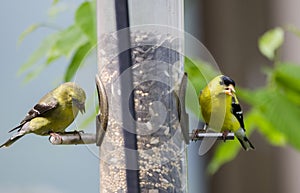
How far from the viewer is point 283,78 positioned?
6.62ft

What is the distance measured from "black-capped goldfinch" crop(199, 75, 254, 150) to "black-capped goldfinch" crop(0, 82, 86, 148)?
27 centimetres

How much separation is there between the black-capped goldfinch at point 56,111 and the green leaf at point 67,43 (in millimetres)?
266

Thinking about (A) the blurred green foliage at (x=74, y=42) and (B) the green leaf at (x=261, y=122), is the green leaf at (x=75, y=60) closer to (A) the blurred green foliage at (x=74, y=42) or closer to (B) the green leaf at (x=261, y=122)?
(A) the blurred green foliage at (x=74, y=42)

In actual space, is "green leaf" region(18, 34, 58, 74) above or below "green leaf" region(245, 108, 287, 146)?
above

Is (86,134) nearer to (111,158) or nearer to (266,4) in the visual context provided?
(111,158)

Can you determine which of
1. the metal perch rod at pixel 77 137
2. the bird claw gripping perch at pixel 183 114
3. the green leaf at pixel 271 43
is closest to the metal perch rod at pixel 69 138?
the metal perch rod at pixel 77 137

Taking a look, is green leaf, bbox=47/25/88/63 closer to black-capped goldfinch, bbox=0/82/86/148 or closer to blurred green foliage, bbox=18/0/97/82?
blurred green foliage, bbox=18/0/97/82

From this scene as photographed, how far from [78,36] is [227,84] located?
0.48 m

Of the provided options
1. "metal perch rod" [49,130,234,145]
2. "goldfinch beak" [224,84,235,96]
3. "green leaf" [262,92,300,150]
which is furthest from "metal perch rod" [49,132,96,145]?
"green leaf" [262,92,300,150]

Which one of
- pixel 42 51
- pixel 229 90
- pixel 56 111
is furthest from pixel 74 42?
pixel 229 90

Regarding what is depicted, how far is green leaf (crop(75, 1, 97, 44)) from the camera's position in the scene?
1818mm

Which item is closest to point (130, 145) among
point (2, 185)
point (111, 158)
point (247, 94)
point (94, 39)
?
point (111, 158)

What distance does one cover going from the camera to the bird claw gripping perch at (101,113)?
1.62 metres

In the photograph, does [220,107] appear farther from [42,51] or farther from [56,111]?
[42,51]
